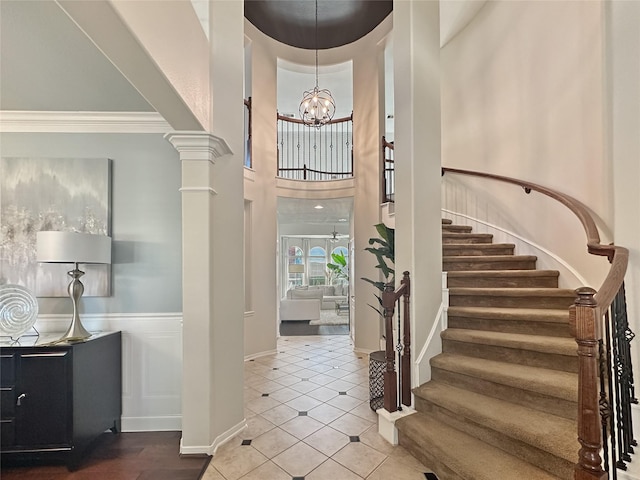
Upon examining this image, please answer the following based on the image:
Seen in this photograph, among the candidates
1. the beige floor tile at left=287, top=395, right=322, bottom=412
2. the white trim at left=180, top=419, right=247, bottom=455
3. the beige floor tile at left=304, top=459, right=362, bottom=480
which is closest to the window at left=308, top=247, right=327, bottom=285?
the beige floor tile at left=287, top=395, right=322, bottom=412

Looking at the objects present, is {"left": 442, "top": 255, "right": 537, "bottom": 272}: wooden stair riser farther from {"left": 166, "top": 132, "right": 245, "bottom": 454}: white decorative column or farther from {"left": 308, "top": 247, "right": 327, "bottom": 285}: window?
{"left": 308, "top": 247, "right": 327, "bottom": 285}: window

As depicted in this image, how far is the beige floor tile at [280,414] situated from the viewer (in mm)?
2934

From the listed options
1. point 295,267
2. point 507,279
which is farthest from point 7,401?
point 295,267

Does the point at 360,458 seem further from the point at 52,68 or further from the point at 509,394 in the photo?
the point at 52,68

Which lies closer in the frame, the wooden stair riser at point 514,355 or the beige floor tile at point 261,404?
the wooden stair riser at point 514,355

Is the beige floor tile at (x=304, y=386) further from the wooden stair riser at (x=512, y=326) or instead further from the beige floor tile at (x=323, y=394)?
the wooden stair riser at (x=512, y=326)

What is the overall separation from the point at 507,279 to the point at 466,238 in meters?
0.99

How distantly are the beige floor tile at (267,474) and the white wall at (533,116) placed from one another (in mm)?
2992

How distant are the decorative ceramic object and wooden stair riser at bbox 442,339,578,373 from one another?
3368mm

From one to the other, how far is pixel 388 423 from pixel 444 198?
355cm

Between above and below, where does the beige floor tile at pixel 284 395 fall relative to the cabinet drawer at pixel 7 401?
below

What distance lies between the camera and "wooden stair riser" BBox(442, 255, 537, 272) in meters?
3.53

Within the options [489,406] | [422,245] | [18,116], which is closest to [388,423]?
[489,406]

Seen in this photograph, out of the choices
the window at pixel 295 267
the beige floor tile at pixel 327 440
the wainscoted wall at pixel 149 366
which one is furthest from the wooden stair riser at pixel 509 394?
the window at pixel 295 267
